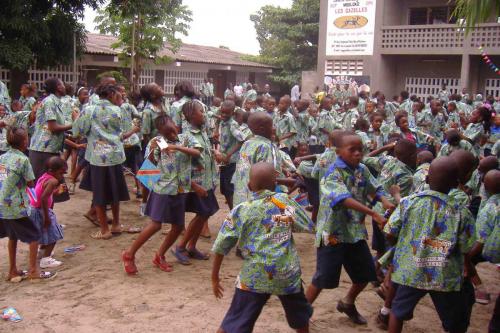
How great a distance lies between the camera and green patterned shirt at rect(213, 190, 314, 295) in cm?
318

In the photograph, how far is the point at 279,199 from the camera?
3.27 m

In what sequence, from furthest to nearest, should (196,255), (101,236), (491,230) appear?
1. (101,236)
2. (196,255)
3. (491,230)

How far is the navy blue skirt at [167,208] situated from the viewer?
16.5 ft

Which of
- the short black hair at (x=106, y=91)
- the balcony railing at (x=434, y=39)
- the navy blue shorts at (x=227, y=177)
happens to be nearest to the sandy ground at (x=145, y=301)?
the navy blue shorts at (x=227, y=177)

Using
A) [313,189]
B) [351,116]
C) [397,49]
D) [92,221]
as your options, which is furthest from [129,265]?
[397,49]

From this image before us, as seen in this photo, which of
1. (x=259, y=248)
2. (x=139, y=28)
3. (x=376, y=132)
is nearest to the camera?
(x=259, y=248)

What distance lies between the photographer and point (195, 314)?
4.26 metres

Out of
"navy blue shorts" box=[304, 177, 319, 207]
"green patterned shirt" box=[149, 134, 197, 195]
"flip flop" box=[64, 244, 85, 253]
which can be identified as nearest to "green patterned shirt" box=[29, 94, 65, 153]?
"flip flop" box=[64, 244, 85, 253]

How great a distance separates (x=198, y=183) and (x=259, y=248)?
2.26m

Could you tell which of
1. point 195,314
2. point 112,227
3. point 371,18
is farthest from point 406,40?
point 195,314

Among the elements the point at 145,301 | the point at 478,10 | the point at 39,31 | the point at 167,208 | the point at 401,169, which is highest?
the point at 39,31

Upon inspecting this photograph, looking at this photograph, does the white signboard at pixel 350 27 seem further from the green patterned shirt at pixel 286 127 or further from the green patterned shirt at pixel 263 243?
the green patterned shirt at pixel 263 243

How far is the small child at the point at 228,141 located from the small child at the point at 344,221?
2294mm

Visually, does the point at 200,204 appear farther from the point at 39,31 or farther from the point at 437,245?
Result: the point at 39,31
